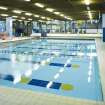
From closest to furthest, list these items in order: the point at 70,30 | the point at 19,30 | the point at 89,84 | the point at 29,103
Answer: the point at 29,103 < the point at 89,84 < the point at 19,30 < the point at 70,30

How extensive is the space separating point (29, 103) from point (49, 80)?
245 cm

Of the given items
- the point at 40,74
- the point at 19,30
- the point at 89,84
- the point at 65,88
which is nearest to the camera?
the point at 65,88

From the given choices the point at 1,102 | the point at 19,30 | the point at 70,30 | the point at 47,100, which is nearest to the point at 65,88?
the point at 47,100

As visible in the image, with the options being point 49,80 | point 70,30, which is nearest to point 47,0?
point 49,80

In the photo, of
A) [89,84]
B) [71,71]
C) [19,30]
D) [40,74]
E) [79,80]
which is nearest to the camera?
[89,84]

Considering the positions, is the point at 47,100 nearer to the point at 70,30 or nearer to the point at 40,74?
the point at 40,74

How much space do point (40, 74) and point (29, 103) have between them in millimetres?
3219

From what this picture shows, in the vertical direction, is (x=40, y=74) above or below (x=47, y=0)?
below

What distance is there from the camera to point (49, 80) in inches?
248

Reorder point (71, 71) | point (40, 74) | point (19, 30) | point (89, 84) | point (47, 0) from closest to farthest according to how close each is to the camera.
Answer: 1. point (89, 84)
2. point (40, 74)
3. point (71, 71)
4. point (47, 0)
5. point (19, 30)

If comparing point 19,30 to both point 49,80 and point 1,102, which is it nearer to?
point 49,80

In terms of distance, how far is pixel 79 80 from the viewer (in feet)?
20.5

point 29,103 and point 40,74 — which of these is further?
point 40,74

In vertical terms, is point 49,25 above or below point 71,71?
above
